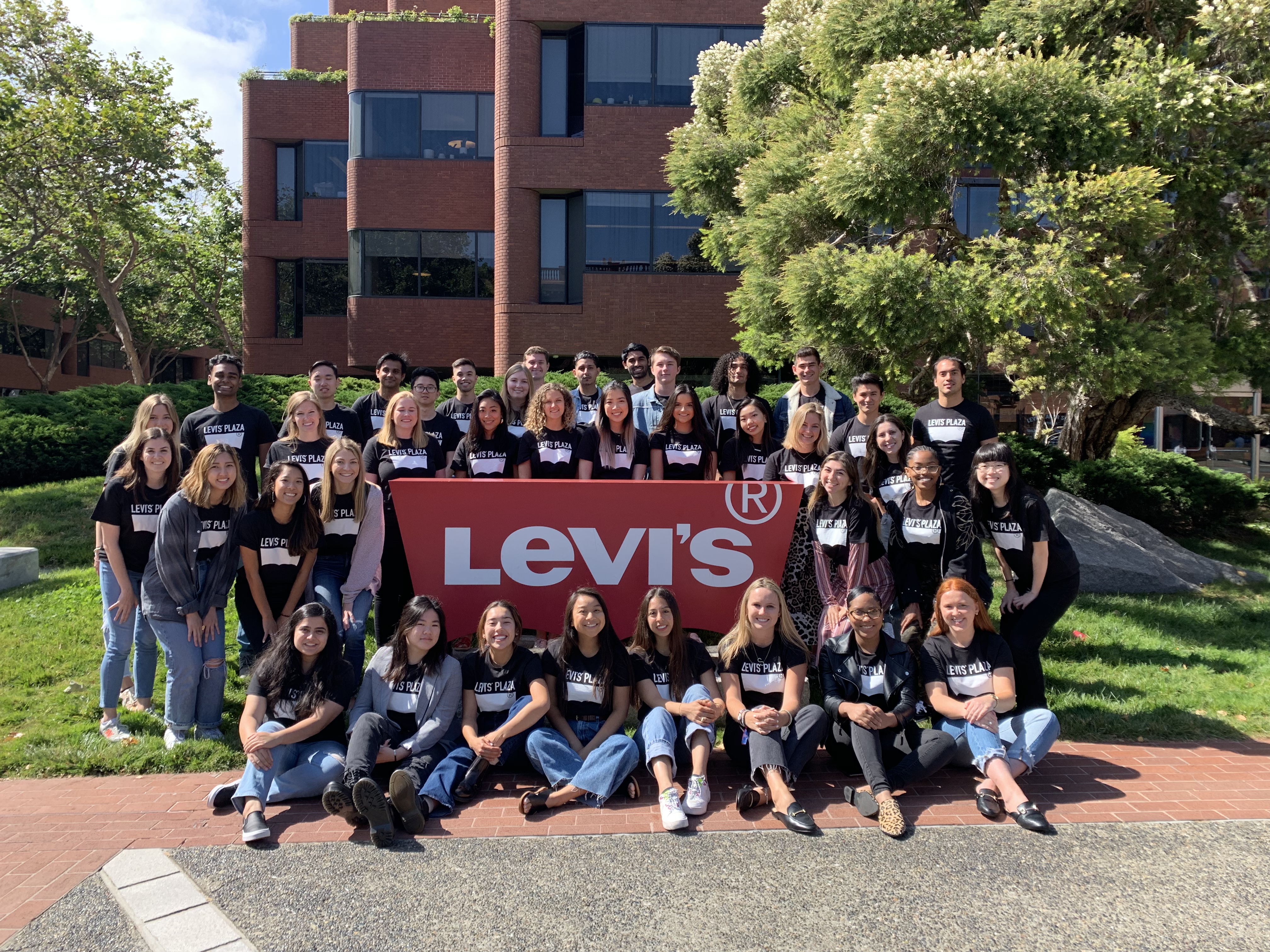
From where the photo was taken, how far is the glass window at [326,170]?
23094 mm

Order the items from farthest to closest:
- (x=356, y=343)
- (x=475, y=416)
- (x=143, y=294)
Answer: (x=143, y=294), (x=356, y=343), (x=475, y=416)

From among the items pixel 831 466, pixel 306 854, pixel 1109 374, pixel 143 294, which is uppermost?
pixel 143 294

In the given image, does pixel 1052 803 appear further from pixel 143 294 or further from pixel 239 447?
pixel 143 294

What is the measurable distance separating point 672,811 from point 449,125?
2012 centimetres

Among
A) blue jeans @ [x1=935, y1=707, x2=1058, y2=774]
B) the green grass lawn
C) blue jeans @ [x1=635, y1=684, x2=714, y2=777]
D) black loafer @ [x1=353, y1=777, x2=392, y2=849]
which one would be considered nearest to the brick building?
the green grass lawn

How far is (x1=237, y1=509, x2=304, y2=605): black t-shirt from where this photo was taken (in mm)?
5340

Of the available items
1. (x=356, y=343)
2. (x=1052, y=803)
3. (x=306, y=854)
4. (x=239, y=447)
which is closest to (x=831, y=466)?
(x=1052, y=803)

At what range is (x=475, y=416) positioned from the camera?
6.58 meters

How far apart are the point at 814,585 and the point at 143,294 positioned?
34584mm

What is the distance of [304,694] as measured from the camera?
15.4ft

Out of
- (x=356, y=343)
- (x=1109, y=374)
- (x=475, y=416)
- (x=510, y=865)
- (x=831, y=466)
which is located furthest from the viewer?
(x=356, y=343)

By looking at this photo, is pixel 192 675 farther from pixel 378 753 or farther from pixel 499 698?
pixel 499 698

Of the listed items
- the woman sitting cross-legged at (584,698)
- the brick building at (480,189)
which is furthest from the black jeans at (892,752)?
the brick building at (480,189)

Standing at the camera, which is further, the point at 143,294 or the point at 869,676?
the point at 143,294
